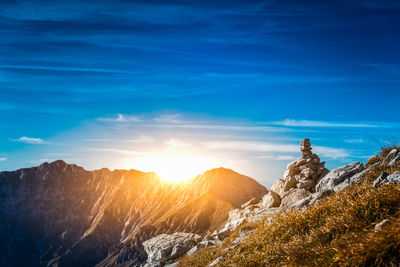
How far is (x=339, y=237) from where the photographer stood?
34.8 feet

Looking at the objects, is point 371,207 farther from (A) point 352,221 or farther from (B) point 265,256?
(B) point 265,256

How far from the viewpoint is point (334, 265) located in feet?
27.2

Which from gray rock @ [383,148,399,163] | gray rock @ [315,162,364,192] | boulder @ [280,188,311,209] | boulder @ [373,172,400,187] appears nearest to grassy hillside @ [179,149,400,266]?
boulder @ [373,172,400,187]

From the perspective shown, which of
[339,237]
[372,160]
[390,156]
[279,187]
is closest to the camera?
[339,237]

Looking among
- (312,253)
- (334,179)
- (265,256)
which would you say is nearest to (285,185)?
(334,179)

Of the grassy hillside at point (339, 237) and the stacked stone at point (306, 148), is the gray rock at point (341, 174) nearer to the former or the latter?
the grassy hillside at point (339, 237)

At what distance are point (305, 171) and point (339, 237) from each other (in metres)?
29.5

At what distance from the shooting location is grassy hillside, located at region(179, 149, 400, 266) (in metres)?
7.81

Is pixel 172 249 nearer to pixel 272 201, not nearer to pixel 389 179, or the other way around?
pixel 272 201

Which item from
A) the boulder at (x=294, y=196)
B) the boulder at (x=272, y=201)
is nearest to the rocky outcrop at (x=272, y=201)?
the boulder at (x=272, y=201)

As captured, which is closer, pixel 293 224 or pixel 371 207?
pixel 371 207

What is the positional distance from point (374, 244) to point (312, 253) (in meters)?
2.44

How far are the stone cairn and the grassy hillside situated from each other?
75.5 ft

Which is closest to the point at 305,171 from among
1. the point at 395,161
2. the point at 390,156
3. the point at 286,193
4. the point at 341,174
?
the point at 286,193
